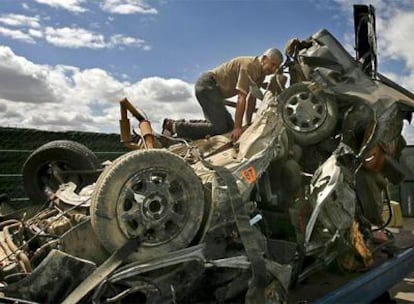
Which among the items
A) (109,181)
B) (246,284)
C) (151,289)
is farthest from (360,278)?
(109,181)

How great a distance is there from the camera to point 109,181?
2.91 m

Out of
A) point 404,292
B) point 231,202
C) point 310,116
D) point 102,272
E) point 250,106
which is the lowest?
point 404,292

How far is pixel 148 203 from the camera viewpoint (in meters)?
2.99

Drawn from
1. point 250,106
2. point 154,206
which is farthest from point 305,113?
point 154,206

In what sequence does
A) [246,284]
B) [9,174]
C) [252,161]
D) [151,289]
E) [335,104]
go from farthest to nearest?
[9,174]
[335,104]
[252,161]
[246,284]
[151,289]

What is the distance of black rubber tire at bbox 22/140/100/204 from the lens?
445 cm

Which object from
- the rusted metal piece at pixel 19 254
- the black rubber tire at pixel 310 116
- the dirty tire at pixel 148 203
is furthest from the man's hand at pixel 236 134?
the rusted metal piece at pixel 19 254

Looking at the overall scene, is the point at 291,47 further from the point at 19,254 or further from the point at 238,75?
the point at 19,254

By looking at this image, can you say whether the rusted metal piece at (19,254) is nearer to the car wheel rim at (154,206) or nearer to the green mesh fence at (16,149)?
the car wheel rim at (154,206)

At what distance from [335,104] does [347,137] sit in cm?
33

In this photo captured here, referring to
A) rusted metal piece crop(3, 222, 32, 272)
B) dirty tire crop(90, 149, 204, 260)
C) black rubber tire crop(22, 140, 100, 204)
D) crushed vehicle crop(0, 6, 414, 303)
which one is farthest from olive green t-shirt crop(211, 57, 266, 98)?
rusted metal piece crop(3, 222, 32, 272)

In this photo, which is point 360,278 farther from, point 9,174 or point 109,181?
point 9,174

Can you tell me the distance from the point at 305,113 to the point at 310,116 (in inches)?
2.0

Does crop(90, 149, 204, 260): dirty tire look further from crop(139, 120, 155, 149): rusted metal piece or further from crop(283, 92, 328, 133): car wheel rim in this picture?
crop(283, 92, 328, 133): car wheel rim
